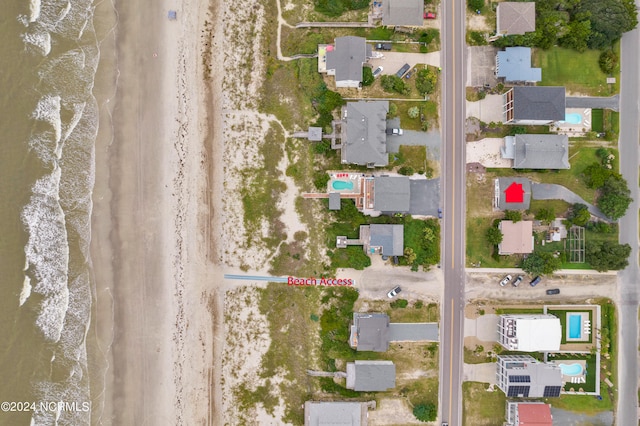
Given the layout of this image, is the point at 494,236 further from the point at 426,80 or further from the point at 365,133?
the point at 426,80

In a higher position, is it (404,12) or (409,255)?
(404,12)

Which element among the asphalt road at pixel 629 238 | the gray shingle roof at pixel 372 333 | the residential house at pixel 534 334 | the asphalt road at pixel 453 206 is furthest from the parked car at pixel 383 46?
the residential house at pixel 534 334

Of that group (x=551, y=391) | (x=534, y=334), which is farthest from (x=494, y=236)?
(x=551, y=391)

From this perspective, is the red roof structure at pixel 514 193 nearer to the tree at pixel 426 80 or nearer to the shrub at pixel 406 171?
the shrub at pixel 406 171

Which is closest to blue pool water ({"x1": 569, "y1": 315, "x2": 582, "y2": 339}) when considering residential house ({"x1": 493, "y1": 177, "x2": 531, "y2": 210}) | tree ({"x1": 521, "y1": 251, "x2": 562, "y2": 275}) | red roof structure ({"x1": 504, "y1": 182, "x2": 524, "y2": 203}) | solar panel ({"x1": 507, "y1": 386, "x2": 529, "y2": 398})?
tree ({"x1": 521, "y1": 251, "x2": 562, "y2": 275})

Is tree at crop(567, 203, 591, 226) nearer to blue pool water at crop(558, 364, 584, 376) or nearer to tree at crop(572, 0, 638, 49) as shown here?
blue pool water at crop(558, 364, 584, 376)
